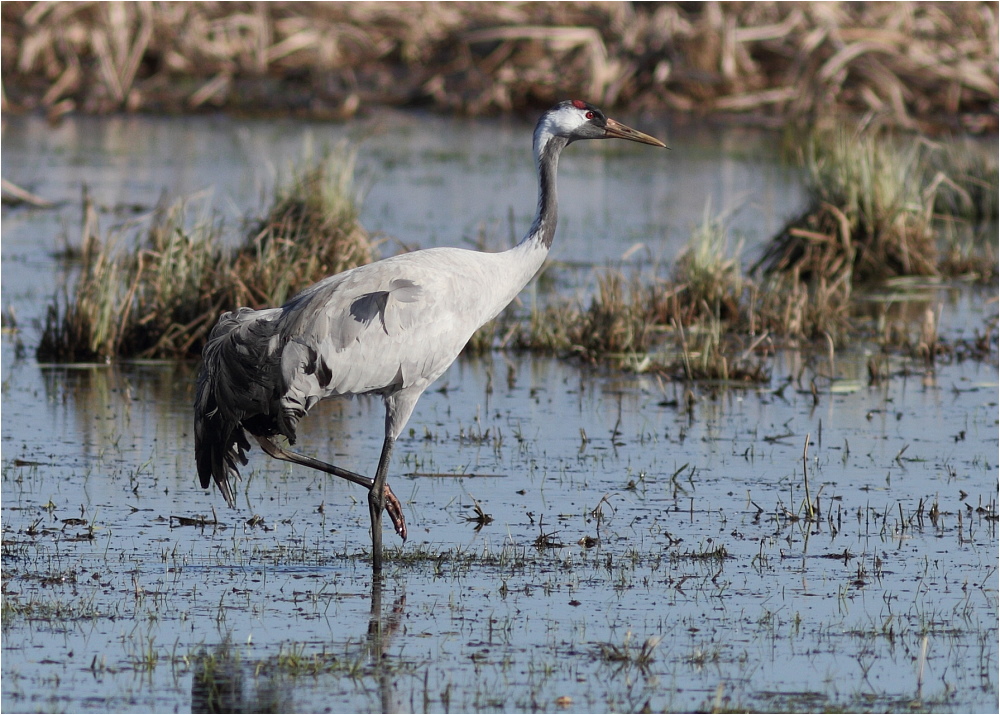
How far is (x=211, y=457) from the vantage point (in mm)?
6254

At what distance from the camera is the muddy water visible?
15.8ft

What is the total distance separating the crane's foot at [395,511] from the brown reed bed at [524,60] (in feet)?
53.9

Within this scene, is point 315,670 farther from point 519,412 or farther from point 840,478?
point 519,412

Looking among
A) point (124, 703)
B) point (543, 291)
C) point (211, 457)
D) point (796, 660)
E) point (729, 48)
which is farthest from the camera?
point (729, 48)

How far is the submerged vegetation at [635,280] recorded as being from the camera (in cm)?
963

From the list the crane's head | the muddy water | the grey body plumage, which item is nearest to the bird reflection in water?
the muddy water

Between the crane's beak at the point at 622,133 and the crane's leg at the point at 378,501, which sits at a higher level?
the crane's beak at the point at 622,133

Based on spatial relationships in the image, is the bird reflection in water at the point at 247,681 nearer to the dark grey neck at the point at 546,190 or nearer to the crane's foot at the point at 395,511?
the crane's foot at the point at 395,511

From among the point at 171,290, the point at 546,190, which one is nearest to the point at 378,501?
the point at 546,190

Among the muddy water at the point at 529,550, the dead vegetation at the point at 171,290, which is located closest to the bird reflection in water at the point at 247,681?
the muddy water at the point at 529,550

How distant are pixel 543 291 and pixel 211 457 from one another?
6213 millimetres

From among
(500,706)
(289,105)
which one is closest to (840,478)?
(500,706)

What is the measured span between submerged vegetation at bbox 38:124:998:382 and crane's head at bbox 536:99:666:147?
7.46 feet

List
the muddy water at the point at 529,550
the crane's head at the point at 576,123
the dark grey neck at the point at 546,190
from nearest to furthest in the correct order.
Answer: the muddy water at the point at 529,550 → the dark grey neck at the point at 546,190 → the crane's head at the point at 576,123
